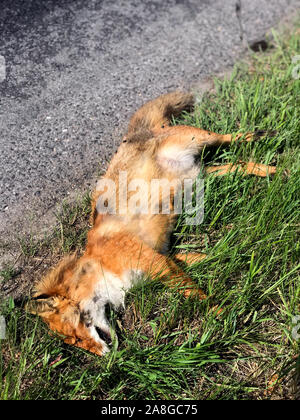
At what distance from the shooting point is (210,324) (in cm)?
264

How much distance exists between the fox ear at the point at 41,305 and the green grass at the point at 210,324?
69 millimetres

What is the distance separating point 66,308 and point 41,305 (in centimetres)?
17

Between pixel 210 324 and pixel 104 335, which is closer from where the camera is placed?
pixel 210 324

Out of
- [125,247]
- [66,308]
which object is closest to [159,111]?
[125,247]

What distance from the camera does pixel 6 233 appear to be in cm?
319

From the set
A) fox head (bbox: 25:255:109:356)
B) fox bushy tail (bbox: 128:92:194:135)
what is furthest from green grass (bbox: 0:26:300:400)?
fox bushy tail (bbox: 128:92:194:135)

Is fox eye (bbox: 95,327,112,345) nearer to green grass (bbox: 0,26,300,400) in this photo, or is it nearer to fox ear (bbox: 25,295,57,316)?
green grass (bbox: 0,26,300,400)

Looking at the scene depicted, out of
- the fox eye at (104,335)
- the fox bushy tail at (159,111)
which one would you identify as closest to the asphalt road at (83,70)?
the fox bushy tail at (159,111)

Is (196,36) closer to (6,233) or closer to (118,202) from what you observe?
(118,202)

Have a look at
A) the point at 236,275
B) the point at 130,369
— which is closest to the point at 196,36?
the point at 236,275

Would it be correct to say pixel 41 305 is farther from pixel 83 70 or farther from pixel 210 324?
pixel 83 70

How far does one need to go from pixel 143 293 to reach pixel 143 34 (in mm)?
3182

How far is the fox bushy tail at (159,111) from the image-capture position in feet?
12.1

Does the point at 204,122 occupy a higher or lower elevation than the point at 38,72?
lower
